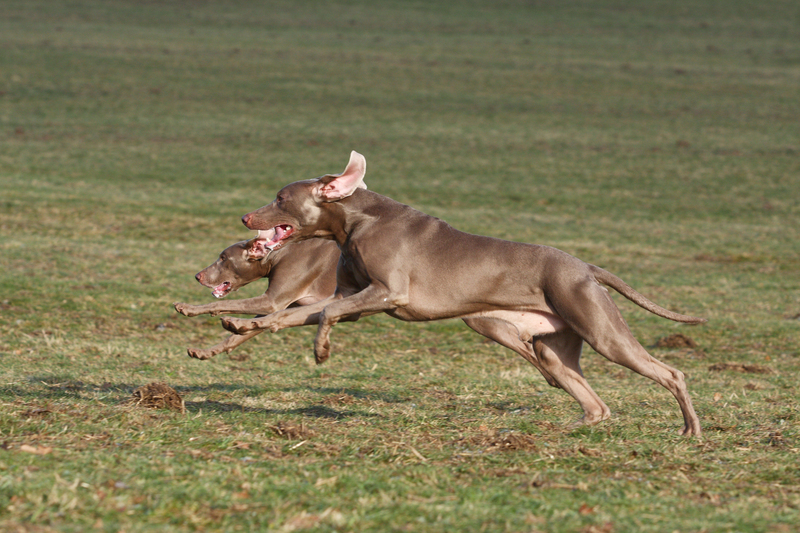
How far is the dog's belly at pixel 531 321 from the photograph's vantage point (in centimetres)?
721

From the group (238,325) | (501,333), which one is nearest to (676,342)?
(501,333)

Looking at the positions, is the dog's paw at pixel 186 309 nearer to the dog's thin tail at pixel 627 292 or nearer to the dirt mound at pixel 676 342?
the dog's thin tail at pixel 627 292

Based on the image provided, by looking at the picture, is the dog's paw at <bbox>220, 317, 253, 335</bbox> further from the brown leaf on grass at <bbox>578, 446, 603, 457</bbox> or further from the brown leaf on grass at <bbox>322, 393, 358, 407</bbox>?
the brown leaf on grass at <bbox>578, 446, 603, 457</bbox>

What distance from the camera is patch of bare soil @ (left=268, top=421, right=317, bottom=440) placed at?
648 cm

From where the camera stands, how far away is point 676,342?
12109mm

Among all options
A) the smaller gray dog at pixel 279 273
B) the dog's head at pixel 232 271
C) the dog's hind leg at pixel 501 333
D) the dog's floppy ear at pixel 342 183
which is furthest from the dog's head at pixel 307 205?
the dog's head at pixel 232 271

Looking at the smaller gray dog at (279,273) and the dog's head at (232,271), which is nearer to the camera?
the smaller gray dog at (279,273)

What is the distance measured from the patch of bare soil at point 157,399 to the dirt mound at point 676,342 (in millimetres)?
6761

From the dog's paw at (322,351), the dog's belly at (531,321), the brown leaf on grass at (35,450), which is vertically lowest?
the brown leaf on grass at (35,450)

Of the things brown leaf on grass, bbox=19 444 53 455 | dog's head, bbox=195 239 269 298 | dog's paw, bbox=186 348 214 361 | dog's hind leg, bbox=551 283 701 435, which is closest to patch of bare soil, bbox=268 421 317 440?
dog's paw, bbox=186 348 214 361

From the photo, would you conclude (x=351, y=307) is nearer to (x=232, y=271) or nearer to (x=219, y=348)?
(x=219, y=348)

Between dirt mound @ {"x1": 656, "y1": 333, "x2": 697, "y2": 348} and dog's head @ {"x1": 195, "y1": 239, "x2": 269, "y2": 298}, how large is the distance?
5214mm

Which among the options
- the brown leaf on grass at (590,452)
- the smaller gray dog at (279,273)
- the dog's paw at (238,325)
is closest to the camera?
the brown leaf on grass at (590,452)

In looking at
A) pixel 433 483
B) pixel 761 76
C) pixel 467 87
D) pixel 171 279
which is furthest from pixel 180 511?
pixel 761 76
